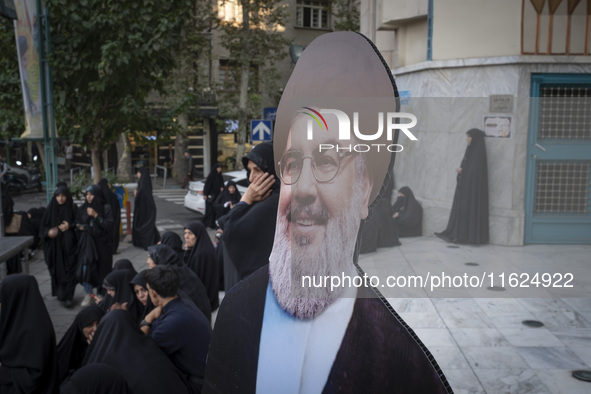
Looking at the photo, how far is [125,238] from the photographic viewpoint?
14.3 m

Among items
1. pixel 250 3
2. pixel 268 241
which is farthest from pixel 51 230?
pixel 250 3

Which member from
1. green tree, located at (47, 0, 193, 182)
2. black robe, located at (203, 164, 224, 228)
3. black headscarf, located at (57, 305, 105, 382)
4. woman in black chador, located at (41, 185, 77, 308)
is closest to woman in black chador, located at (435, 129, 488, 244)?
black headscarf, located at (57, 305, 105, 382)

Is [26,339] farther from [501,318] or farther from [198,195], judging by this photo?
[198,195]

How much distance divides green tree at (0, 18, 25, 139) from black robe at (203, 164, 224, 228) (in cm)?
447

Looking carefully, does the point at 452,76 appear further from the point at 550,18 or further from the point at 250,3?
the point at 250,3

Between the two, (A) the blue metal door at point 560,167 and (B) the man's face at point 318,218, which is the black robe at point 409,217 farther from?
(A) the blue metal door at point 560,167

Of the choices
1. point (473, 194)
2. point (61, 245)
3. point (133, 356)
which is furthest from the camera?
point (61, 245)

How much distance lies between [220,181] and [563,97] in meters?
14.1

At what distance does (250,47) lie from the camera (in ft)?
84.9

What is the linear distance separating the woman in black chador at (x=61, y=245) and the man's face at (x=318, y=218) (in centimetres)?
725

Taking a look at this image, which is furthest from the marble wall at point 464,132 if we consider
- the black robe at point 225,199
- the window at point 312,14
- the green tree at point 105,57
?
the window at point 312,14

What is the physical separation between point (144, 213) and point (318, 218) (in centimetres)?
1117

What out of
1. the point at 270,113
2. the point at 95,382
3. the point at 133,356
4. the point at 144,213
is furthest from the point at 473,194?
the point at 144,213

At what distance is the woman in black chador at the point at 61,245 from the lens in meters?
8.82
